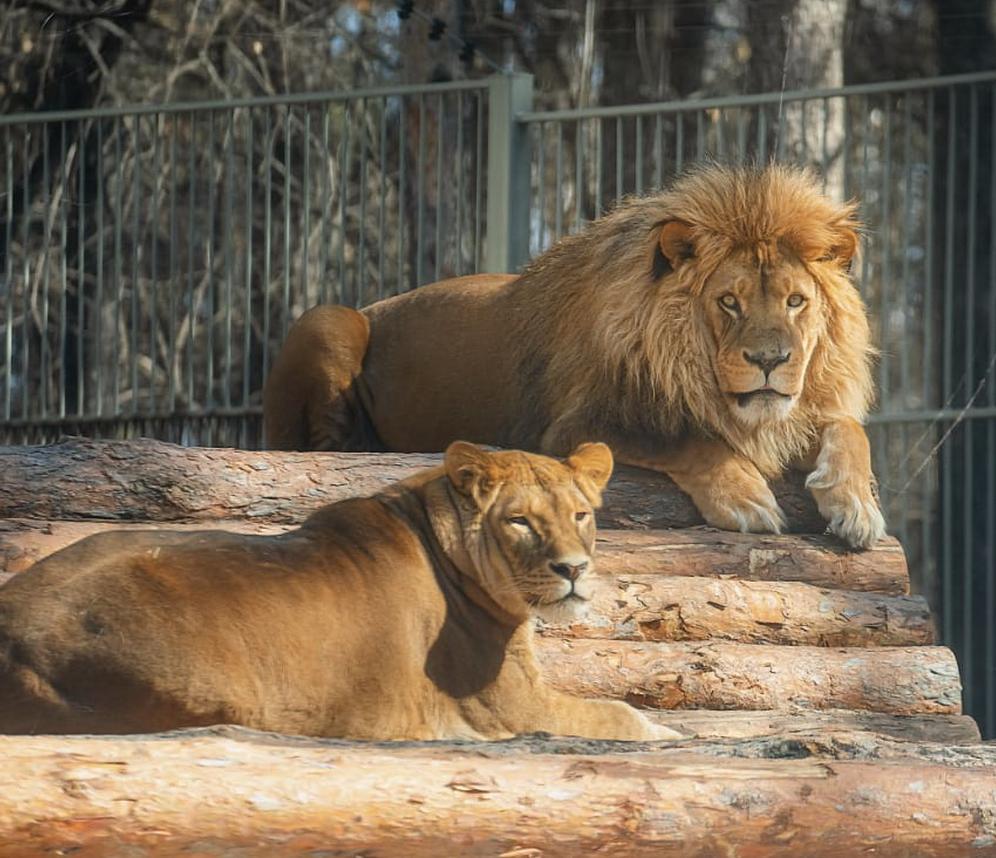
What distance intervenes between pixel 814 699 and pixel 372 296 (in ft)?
17.5

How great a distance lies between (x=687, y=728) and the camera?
4582 mm

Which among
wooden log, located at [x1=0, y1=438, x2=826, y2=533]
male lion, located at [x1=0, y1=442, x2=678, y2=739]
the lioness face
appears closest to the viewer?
male lion, located at [x1=0, y1=442, x2=678, y2=739]

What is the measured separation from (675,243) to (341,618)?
2.21 metres

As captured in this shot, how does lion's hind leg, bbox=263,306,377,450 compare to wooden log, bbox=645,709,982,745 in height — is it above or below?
above

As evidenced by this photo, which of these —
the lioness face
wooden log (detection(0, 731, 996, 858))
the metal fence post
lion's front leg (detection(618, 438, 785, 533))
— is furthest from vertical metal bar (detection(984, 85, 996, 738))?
wooden log (detection(0, 731, 996, 858))

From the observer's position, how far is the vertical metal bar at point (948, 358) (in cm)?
787

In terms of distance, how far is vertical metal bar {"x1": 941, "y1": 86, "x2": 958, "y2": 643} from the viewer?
787cm

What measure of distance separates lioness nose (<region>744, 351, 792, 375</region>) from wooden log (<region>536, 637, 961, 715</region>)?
93 centimetres

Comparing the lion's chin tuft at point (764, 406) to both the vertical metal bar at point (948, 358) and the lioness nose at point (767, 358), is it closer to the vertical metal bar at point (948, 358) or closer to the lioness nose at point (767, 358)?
the lioness nose at point (767, 358)

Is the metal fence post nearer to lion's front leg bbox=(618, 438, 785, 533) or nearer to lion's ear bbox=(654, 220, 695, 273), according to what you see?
lion's ear bbox=(654, 220, 695, 273)

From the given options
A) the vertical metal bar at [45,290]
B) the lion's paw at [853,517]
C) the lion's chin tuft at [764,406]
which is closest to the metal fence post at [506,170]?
the vertical metal bar at [45,290]

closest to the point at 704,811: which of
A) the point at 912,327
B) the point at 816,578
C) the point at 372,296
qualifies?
the point at 816,578

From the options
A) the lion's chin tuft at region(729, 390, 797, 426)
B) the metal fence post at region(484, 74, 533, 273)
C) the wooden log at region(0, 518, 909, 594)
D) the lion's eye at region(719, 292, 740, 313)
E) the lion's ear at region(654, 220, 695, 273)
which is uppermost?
the metal fence post at region(484, 74, 533, 273)

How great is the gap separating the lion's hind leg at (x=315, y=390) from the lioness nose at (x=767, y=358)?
2.02 meters
